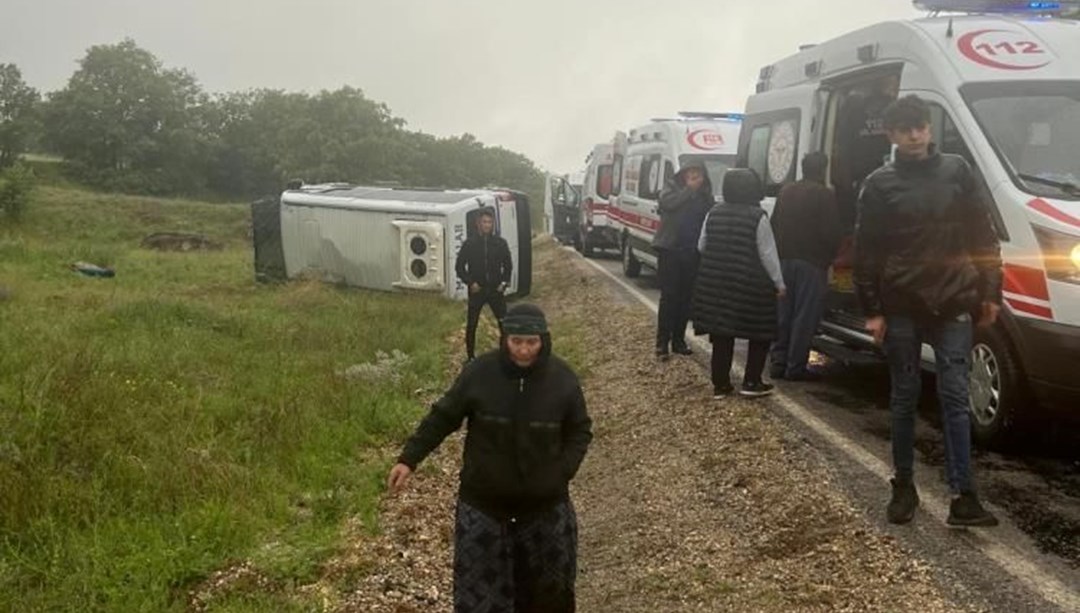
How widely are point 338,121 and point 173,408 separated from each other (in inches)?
2622

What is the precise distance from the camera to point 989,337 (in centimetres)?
593

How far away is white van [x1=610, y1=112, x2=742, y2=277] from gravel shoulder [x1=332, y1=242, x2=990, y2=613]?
6674 mm

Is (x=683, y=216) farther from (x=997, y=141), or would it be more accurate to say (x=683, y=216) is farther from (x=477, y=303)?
(x=997, y=141)

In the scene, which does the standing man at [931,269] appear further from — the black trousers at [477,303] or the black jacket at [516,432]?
the black trousers at [477,303]

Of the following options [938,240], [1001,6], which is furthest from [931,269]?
[1001,6]

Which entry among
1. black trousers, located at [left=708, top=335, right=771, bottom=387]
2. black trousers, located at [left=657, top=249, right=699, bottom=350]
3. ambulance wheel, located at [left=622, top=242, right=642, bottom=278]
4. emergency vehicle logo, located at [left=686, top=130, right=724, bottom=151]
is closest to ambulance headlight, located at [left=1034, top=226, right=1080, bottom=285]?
black trousers, located at [left=708, top=335, right=771, bottom=387]

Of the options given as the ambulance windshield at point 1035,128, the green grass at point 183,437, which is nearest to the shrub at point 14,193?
the green grass at point 183,437

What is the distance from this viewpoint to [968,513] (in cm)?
473

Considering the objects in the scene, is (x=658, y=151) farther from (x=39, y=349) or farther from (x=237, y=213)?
(x=237, y=213)

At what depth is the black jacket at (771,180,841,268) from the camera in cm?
786

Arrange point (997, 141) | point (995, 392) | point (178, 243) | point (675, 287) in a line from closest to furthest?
point (995, 392) → point (997, 141) → point (675, 287) → point (178, 243)

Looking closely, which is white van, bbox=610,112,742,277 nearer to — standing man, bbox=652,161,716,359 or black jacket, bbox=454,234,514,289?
black jacket, bbox=454,234,514,289

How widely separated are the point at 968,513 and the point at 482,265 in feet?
22.1

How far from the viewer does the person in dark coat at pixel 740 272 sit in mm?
7391
